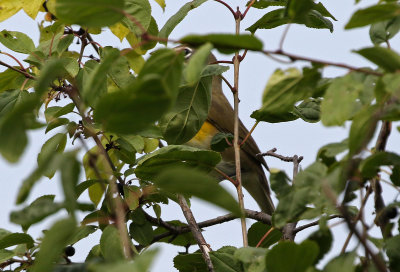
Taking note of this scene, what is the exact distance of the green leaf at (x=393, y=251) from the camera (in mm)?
1299

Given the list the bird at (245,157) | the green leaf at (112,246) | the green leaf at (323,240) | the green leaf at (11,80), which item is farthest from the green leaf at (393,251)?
the bird at (245,157)

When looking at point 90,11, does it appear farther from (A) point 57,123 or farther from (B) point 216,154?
(A) point 57,123

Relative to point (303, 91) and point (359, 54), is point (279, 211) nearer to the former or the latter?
point (303, 91)

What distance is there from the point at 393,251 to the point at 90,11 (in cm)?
80

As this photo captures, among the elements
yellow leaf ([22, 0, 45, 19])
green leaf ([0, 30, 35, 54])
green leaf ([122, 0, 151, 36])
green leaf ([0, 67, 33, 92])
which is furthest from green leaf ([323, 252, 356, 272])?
yellow leaf ([22, 0, 45, 19])

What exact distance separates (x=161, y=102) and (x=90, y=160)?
164 mm

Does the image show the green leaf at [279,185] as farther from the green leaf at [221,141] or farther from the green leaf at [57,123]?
the green leaf at [221,141]

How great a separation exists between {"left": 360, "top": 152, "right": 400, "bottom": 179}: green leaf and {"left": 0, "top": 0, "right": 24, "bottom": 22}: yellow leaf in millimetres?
1976

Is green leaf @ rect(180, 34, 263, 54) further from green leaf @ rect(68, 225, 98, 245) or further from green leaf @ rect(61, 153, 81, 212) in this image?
green leaf @ rect(68, 225, 98, 245)

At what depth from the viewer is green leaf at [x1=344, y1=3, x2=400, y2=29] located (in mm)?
1155

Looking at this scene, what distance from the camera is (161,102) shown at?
97 cm

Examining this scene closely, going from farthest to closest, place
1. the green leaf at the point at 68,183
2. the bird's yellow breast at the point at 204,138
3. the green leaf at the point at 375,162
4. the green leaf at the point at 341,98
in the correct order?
the bird's yellow breast at the point at 204,138 < the green leaf at the point at 375,162 < the green leaf at the point at 341,98 < the green leaf at the point at 68,183

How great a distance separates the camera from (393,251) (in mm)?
1300

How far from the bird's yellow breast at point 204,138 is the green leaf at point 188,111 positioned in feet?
11.0
